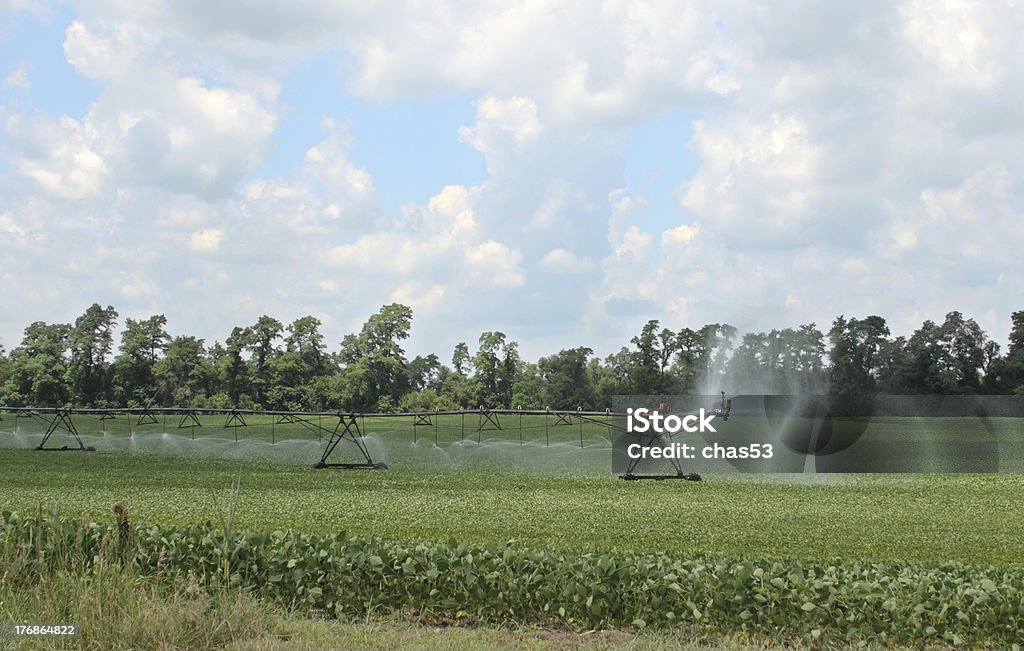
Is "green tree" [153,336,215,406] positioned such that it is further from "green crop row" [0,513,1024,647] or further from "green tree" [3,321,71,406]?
"green crop row" [0,513,1024,647]

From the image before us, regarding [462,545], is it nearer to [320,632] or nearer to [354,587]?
[354,587]

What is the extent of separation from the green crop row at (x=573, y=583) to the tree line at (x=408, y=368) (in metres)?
35.7

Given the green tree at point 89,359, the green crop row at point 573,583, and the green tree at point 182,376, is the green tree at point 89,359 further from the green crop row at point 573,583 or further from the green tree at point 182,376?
the green crop row at point 573,583

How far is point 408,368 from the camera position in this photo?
225 feet

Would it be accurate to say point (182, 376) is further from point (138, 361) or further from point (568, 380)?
point (568, 380)

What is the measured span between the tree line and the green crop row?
35678mm

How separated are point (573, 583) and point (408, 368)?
204 feet

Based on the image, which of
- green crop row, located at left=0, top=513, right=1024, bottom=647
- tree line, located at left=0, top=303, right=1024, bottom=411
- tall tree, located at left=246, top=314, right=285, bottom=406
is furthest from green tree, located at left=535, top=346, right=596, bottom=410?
green crop row, located at left=0, top=513, right=1024, bottom=647

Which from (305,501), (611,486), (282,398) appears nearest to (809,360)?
(611,486)

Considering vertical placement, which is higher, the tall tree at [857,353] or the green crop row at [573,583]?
the tall tree at [857,353]

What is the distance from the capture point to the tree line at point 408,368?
1853 inches

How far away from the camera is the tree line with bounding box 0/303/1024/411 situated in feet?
154

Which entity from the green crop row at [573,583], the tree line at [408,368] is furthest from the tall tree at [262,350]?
the green crop row at [573,583]

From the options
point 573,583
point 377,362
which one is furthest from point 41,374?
point 573,583
